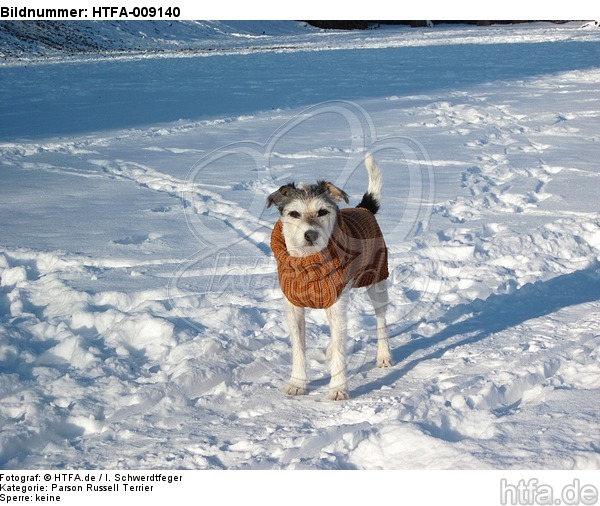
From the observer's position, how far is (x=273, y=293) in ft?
18.7

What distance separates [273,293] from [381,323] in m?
1.26

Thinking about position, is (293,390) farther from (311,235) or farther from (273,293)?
(273,293)

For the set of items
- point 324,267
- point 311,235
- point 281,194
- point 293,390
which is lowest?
point 293,390

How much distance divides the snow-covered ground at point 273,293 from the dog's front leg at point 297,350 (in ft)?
0.34

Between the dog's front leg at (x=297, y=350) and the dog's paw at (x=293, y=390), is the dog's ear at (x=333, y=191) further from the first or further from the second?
the dog's paw at (x=293, y=390)

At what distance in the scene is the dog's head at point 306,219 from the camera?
12.9 ft

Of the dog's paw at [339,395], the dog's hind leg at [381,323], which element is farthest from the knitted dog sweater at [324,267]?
the dog's paw at [339,395]

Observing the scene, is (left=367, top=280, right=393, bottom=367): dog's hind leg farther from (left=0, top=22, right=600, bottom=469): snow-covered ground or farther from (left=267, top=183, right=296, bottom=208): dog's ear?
(left=267, top=183, right=296, bottom=208): dog's ear

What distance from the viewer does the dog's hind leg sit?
4.60 m

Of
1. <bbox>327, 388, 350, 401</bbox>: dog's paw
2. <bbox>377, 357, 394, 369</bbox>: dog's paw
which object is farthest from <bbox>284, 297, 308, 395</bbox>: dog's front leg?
<bbox>377, 357, 394, 369</bbox>: dog's paw
